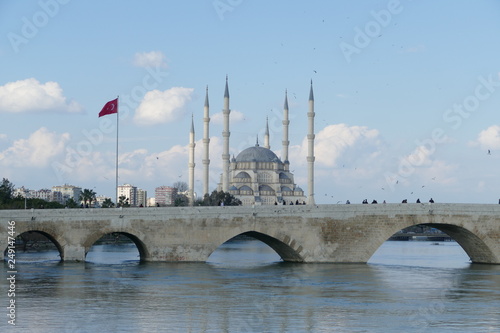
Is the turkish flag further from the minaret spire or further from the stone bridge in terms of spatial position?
the minaret spire

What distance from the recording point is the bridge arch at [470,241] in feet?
169

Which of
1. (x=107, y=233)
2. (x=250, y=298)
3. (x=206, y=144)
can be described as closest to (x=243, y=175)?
(x=206, y=144)

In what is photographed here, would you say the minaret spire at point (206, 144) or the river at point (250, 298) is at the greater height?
the minaret spire at point (206, 144)

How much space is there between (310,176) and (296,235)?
72017 mm

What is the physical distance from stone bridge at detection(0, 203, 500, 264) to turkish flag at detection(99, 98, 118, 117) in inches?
280

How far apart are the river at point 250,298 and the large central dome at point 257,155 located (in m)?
111

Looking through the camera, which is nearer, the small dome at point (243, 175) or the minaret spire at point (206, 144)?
the minaret spire at point (206, 144)

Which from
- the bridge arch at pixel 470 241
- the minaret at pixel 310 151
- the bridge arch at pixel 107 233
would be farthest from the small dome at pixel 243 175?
the bridge arch at pixel 107 233

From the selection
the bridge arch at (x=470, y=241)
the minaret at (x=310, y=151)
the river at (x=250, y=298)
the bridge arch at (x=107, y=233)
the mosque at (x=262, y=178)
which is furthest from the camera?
the mosque at (x=262, y=178)

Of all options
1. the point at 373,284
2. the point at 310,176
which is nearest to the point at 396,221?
the point at 373,284

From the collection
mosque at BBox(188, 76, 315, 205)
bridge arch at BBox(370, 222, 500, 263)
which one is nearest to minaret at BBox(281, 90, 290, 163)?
mosque at BBox(188, 76, 315, 205)

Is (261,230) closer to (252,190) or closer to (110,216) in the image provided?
(110,216)

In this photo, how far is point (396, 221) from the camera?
5134 cm

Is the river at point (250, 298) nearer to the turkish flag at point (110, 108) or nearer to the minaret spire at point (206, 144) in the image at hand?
the turkish flag at point (110, 108)
